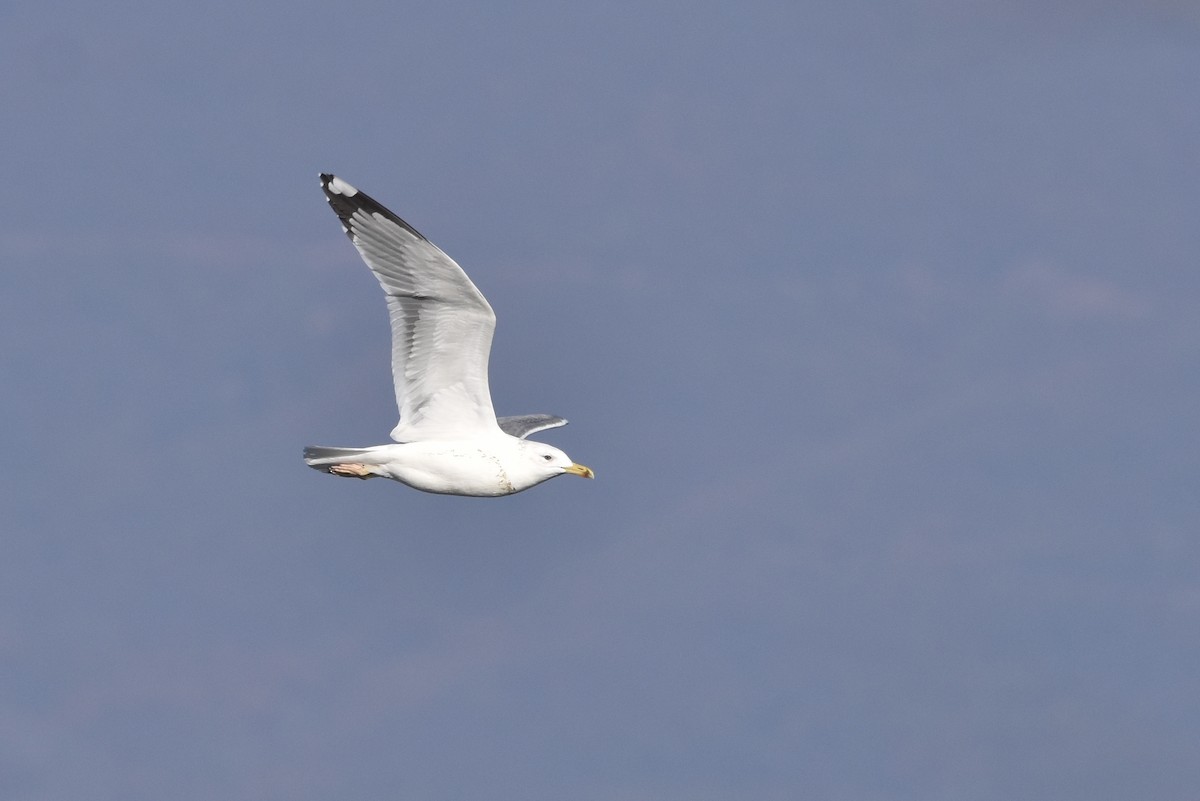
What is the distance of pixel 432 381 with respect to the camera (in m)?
36.0

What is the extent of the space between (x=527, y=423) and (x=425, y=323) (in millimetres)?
4402

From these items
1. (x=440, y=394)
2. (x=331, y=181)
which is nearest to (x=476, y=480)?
(x=440, y=394)

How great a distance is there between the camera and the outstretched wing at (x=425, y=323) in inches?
1385

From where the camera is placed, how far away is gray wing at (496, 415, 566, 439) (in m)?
39.1

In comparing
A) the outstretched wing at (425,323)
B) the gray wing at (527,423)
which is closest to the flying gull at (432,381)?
the outstretched wing at (425,323)

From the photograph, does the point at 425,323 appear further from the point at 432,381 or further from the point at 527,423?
the point at 527,423

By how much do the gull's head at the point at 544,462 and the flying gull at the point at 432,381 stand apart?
0.04 ft

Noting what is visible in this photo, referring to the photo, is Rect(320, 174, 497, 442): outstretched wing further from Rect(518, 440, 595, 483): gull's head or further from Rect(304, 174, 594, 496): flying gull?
Rect(518, 440, 595, 483): gull's head

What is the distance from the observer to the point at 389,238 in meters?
35.3

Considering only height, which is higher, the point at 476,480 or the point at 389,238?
the point at 389,238

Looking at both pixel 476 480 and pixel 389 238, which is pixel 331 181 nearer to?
pixel 389 238

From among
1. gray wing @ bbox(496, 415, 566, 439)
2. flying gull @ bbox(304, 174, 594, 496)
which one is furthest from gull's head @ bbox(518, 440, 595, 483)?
gray wing @ bbox(496, 415, 566, 439)

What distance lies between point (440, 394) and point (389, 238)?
210 cm

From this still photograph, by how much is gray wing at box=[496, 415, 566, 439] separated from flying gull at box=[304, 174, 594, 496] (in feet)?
8.72
